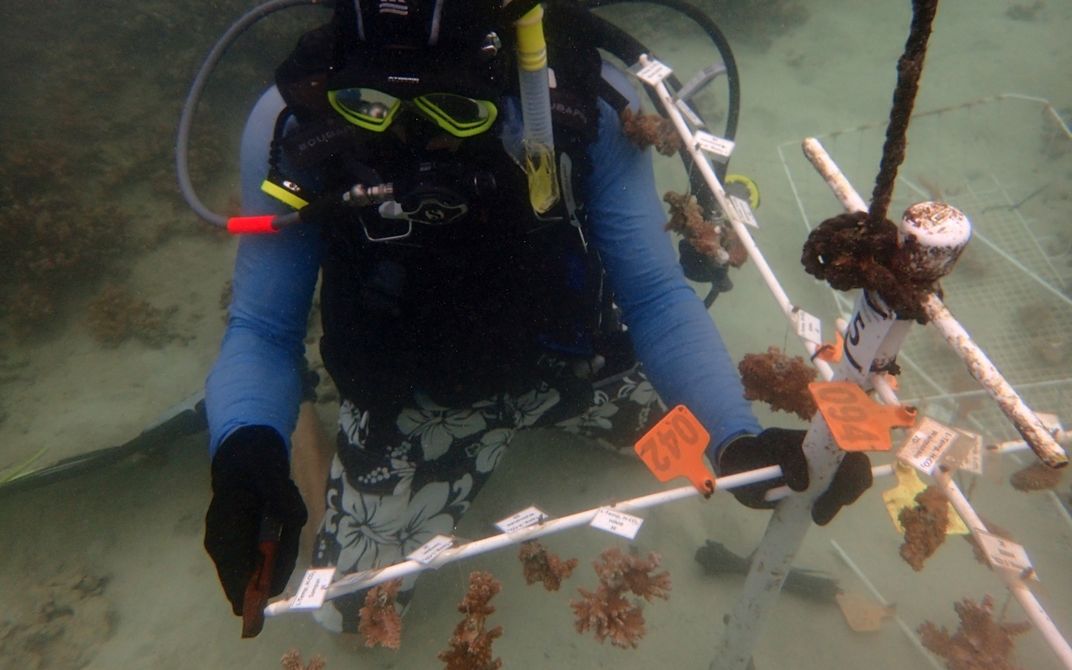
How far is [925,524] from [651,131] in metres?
1.69

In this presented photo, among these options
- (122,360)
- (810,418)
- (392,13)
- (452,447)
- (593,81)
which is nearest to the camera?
(810,418)

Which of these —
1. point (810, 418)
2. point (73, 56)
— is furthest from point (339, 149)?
point (73, 56)

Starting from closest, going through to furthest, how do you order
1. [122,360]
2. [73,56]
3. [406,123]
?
1. [406,123]
2. [122,360]
3. [73,56]

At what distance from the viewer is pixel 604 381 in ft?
11.3

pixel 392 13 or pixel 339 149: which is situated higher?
pixel 392 13

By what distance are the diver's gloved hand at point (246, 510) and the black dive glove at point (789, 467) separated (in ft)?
5.00

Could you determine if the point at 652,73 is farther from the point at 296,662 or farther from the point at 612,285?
the point at 296,662

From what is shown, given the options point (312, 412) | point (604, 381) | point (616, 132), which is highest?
point (616, 132)

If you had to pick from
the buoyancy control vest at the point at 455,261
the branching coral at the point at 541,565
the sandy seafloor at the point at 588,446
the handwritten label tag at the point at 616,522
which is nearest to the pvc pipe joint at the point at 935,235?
the handwritten label tag at the point at 616,522

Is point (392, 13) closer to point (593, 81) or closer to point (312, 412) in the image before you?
point (593, 81)

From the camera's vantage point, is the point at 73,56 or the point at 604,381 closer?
the point at 604,381

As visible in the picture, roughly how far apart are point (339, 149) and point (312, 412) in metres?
2.61

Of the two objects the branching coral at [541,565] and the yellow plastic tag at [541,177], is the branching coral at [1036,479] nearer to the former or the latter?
the branching coral at [541,565]

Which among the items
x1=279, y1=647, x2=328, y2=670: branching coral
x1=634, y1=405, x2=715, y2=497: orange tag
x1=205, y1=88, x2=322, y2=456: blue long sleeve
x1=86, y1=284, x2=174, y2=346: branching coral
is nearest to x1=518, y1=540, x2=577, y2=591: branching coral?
x1=634, y1=405, x2=715, y2=497: orange tag
